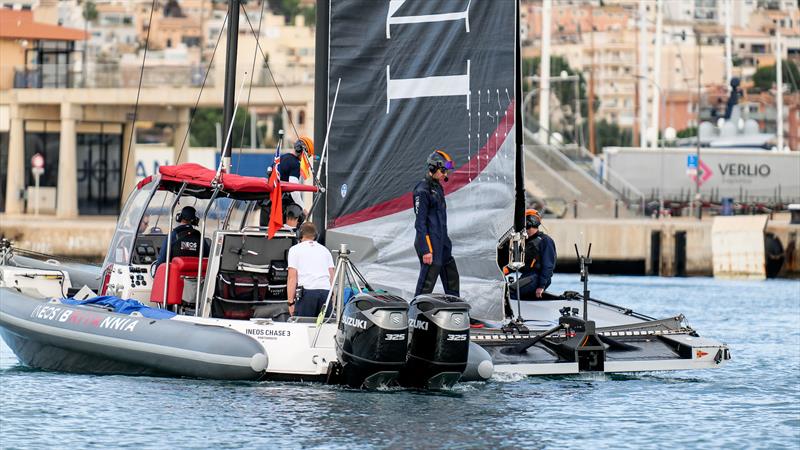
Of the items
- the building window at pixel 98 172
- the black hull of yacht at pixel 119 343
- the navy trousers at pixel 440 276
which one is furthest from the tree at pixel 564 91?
the navy trousers at pixel 440 276

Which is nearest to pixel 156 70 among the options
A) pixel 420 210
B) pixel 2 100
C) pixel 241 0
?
pixel 2 100

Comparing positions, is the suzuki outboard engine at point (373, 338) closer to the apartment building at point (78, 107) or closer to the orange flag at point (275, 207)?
the orange flag at point (275, 207)

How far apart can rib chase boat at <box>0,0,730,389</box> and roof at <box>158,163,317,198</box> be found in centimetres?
2

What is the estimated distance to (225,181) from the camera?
60.0 ft

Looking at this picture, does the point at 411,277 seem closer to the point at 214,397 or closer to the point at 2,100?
the point at 214,397

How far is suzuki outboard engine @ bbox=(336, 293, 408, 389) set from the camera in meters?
15.9

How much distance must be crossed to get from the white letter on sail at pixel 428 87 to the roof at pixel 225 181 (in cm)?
163

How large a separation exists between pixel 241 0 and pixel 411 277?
4766mm

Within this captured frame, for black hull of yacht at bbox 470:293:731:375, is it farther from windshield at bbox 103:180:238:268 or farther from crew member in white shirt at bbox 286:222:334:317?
windshield at bbox 103:180:238:268

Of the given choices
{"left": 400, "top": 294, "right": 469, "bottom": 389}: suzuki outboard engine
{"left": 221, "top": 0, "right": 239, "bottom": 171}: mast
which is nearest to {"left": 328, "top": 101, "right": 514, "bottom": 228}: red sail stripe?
{"left": 221, "top": 0, "right": 239, "bottom": 171}: mast

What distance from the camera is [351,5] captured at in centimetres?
1945

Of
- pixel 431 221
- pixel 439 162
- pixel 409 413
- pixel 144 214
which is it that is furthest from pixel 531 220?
pixel 409 413

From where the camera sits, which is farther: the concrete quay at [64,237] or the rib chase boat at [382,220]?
the concrete quay at [64,237]

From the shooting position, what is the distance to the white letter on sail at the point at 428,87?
19281mm
